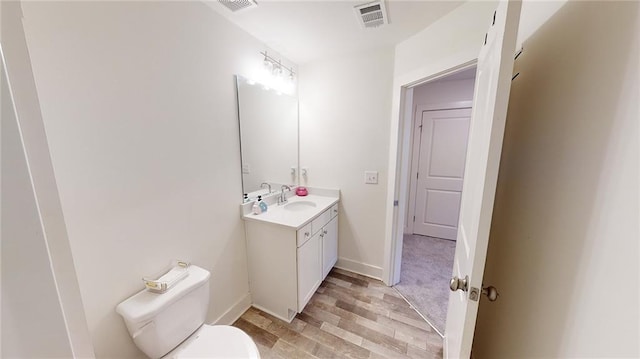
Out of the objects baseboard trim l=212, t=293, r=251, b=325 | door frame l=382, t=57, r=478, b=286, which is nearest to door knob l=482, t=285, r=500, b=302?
door frame l=382, t=57, r=478, b=286

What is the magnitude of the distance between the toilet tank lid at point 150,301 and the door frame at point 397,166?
5.35 feet

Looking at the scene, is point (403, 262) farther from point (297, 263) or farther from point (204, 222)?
point (204, 222)

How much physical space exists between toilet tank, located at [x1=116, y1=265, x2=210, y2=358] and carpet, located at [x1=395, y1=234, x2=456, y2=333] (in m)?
1.75

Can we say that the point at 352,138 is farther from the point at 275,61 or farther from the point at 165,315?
the point at 165,315

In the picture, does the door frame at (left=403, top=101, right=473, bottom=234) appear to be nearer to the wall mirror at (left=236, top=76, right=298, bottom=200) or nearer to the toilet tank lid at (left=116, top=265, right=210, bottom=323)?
the wall mirror at (left=236, top=76, right=298, bottom=200)

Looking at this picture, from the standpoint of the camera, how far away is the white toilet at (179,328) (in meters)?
1.01

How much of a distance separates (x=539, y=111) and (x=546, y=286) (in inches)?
23.8

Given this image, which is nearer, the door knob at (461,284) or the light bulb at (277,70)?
the door knob at (461,284)

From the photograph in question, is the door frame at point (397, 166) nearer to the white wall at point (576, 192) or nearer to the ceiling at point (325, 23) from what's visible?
the ceiling at point (325, 23)

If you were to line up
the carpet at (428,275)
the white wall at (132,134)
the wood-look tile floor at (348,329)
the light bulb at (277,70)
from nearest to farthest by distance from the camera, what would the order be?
1. the white wall at (132,134)
2. the wood-look tile floor at (348,329)
3. the carpet at (428,275)
4. the light bulb at (277,70)

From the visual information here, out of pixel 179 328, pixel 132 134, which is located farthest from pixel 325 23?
pixel 179 328

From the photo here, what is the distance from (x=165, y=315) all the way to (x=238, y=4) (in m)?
1.85

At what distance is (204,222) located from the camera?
1493 mm

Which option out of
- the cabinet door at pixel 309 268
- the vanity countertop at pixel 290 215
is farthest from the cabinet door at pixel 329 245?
the vanity countertop at pixel 290 215
